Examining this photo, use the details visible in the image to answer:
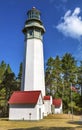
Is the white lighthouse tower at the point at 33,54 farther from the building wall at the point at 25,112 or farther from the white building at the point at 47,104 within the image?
the building wall at the point at 25,112

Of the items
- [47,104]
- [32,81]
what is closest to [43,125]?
[32,81]

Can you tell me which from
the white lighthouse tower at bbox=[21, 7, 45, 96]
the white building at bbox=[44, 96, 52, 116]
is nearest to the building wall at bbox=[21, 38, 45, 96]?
the white lighthouse tower at bbox=[21, 7, 45, 96]

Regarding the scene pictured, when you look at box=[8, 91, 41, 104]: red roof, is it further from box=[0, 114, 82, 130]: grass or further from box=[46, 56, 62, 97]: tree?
box=[46, 56, 62, 97]: tree

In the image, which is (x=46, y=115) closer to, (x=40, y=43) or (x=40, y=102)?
(x=40, y=102)

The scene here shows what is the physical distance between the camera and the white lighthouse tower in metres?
42.5

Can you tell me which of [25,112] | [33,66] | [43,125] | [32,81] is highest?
[33,66]

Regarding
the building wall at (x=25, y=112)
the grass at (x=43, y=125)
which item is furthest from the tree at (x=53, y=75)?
the grass at (x=43, y=125)

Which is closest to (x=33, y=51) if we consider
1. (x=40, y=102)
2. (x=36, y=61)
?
(x=36, y=61)

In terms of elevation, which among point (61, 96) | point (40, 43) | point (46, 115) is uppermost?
point (40, 43)

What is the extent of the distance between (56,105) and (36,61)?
13491mm

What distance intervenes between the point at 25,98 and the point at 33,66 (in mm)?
7101

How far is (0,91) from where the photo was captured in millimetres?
51594

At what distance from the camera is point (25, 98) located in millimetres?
38062

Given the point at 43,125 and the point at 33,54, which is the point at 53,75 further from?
the point at 43,125
